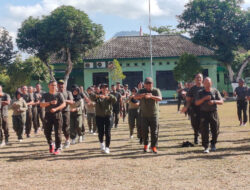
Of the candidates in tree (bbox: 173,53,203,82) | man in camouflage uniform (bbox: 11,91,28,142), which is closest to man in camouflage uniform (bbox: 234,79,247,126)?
man in camouflage uniform (bbox: 11,91,28,142)

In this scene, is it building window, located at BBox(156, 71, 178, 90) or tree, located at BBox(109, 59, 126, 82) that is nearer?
tree, located at BBox(109, 59, 126, 82)

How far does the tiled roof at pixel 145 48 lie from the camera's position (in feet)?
141

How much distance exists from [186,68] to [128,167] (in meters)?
32.6

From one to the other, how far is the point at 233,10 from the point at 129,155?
35249 millimetres

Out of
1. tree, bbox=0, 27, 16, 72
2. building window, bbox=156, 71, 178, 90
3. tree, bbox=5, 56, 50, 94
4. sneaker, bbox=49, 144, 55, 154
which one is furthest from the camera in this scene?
tree, bbox=0, 27, 16, 72

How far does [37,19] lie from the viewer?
4072 centimetres

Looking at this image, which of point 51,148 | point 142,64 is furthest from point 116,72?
point 51,148

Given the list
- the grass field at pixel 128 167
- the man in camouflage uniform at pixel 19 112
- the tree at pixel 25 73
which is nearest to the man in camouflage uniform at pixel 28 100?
the man in camouflage uniform at pixel 19 112

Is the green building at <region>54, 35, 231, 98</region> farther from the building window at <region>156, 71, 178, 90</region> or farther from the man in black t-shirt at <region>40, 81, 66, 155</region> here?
the man in black t-shirt at <region>40, 81, 66, 155</region>

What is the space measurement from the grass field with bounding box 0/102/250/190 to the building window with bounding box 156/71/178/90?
3231 cm

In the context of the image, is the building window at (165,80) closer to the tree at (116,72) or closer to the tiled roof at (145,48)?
the tiled roof at (145,48)

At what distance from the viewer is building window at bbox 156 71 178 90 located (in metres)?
43.1

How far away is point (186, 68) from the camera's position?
38875 millimetres

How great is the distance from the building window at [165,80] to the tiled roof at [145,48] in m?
2.35
